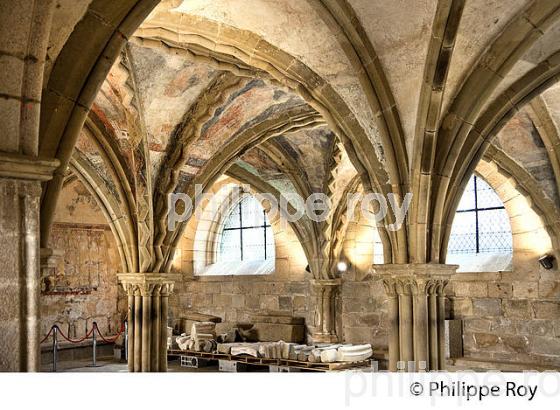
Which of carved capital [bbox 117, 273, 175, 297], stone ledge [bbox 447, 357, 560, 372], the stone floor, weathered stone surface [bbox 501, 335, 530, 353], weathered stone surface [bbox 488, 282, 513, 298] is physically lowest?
the stone floor

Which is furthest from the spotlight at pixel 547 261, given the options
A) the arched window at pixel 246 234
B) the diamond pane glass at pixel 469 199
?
the arched window at pixel 246 234

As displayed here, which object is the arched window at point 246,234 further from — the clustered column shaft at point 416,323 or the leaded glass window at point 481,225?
the clustered column shaft at point 416,323

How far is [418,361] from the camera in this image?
633 cm

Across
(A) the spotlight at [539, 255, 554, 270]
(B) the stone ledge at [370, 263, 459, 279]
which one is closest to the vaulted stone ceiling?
(B) the stone ledge at [370, 263, 459, 279]

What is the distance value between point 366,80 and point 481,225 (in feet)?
19.9

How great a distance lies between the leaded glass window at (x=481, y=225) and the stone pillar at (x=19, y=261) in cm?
887

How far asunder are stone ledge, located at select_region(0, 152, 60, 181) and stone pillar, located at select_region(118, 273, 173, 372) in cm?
592

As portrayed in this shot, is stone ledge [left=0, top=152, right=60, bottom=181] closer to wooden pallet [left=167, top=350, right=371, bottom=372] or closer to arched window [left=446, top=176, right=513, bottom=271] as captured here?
wooden pallet [left=167, top=350, right=371, bottom=372]

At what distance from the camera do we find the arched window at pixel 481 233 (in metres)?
11.0

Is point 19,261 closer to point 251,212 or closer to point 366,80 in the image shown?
point 366,80

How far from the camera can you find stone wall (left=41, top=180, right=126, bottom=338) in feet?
45.1

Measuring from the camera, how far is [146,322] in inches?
351

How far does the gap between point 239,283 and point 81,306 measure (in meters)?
3.42

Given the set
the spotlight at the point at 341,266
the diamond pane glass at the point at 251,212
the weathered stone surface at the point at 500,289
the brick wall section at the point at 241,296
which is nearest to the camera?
the weathered stone surface at the point at 500,289
